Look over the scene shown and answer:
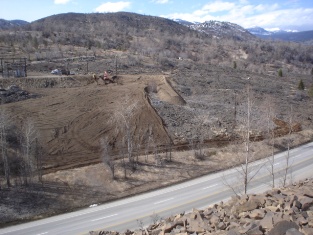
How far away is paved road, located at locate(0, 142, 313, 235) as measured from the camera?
1884 centimetres

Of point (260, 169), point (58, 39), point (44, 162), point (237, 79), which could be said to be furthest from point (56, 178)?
point (58, 39)

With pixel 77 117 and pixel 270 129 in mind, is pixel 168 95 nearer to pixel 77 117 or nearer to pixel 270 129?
pixel 77 117

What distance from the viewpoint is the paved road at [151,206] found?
61.8 ft

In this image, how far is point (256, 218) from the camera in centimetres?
910

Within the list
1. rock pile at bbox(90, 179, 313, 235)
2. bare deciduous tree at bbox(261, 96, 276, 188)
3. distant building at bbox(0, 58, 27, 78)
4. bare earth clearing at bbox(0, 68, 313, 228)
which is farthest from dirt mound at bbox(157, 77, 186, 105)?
rock pile at bbox(90, 179, 313, 235)

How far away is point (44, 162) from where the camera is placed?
84.6 ft

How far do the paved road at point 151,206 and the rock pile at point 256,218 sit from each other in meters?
6.11

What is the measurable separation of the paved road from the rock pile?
20.1ft

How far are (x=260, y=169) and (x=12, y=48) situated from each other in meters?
56.1

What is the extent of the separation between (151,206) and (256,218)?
12626 mm

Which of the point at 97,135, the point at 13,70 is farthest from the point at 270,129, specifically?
the point at 13,70

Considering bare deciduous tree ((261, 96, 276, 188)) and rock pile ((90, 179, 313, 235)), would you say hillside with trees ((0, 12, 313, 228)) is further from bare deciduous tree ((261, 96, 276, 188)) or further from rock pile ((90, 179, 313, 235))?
rock pile ((90, 179, 313, 235))

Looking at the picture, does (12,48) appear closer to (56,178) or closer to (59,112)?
(59,112)

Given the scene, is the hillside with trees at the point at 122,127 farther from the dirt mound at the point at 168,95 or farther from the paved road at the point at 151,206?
the paved road at the point at 151,206
